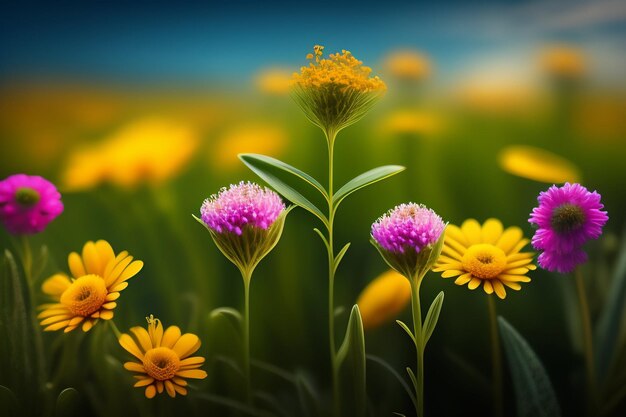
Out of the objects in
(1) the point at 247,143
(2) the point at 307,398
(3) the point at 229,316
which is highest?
(1) the point at 247,143

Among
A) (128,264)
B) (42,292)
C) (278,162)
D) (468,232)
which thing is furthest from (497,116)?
(42,292)

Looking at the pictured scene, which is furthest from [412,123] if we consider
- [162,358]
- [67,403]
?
[67,403]

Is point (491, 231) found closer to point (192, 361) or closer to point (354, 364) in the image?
point (354, 364)

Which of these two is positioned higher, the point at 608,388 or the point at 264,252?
the point at 264,252

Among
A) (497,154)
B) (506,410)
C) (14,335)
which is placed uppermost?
(497,154)

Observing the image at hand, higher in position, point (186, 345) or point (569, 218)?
point (569, 218)

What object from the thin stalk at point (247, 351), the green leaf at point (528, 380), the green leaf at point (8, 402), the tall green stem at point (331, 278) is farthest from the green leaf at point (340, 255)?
the green leaf at point (8, 402)

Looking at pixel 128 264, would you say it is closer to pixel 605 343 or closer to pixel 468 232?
pixel 468 232
